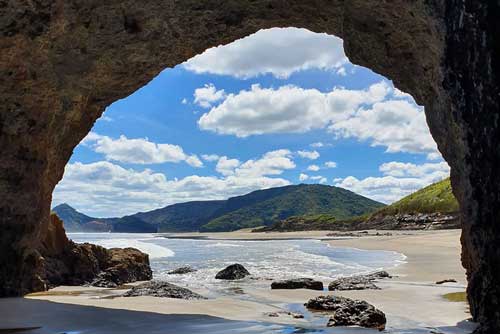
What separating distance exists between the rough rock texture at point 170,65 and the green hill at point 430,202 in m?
58.8

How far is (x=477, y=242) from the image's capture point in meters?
7.45

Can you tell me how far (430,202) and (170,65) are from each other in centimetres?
6762

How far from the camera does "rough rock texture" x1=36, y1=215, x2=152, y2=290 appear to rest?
644 inches

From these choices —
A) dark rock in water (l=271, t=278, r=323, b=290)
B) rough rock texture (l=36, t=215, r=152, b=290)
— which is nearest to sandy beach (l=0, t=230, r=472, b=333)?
Answer: dark rock in water (l=271, t=278, r=323, b=290)

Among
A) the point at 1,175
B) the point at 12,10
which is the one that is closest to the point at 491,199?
the point at 12,10

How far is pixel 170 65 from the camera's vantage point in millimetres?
13125

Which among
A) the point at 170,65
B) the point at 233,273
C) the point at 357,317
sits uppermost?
the point at 170,65

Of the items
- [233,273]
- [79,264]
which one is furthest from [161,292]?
[233,273]

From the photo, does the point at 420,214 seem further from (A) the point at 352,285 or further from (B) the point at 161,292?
(B) the point at 161,292

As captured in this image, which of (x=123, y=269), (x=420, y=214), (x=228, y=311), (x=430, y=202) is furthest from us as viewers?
(x=430, y=202)

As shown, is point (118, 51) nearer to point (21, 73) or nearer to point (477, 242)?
point (21, 73)

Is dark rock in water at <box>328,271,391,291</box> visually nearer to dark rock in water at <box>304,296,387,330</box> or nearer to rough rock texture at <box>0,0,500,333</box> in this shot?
Result: rough rock texture at <box>0,0,500,333</box>

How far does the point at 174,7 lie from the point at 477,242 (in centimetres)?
808

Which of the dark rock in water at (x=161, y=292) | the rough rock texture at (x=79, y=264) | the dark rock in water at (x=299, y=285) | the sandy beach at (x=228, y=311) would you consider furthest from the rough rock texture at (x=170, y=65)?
the dark rock in water at (x=299, y=285)
